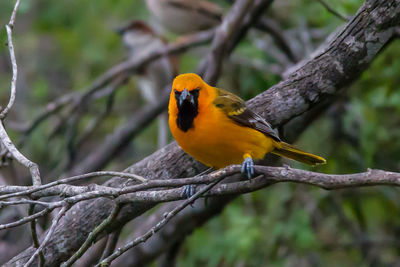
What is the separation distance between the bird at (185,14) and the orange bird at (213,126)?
444 centimetres

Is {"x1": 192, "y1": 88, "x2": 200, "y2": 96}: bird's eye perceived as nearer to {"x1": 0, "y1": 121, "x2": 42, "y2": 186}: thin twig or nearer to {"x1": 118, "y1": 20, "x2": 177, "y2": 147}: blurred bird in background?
{"x1": 0, "y1": 121, "x2": 42, "y2": 186}: thin twig

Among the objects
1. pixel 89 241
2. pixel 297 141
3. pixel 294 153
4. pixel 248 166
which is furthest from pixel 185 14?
pixel 89 241

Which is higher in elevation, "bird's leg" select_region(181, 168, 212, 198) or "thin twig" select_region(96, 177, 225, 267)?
"bird's leg" select_region(181, 168, 212, 198)

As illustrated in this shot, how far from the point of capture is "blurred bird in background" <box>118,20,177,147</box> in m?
7.60

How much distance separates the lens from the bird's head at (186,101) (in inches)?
116

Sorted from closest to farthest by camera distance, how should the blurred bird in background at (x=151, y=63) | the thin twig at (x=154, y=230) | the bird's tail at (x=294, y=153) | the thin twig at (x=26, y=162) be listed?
the thin twig at (x=154, y=230) < the thin twig at (x=26, y=162) < the bird's tail at (x=294, y=153) < the blurred bird in background at (x=151, y=63)

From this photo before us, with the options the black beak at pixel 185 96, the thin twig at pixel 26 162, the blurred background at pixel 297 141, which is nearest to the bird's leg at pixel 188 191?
the black beak at pixel 185 96

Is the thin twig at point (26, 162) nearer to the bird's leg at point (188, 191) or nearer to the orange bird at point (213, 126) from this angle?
the bird's leg at point (188, 191)

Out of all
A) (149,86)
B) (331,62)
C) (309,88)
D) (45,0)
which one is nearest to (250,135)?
(309,88)

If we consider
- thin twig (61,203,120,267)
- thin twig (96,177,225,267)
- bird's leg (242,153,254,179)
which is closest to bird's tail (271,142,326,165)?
bird's leg (242,153,254,179)

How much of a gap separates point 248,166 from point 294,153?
3.52ft

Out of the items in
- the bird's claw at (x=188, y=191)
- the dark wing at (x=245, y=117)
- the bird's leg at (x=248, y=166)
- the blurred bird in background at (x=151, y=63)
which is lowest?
the bird's claw at (x=188, y=191)

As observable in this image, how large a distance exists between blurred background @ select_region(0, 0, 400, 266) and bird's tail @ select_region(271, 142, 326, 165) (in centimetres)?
139

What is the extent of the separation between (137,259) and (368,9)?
121 inches
